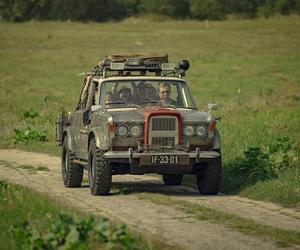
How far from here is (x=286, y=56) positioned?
174ft

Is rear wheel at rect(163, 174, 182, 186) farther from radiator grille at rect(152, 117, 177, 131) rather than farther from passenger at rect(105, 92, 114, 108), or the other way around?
radiator grille at rect(152, 117, 177, 131)

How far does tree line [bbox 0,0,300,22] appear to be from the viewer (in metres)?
92.9

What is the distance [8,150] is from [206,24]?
5774 cm

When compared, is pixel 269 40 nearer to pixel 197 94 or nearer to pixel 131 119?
pixel 197 94

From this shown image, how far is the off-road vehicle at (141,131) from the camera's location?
1523 cm

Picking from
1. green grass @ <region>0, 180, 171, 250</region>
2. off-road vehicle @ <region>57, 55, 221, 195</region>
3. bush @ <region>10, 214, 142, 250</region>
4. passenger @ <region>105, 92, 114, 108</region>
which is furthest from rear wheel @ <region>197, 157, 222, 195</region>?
bush @ <region>10, 214, 142, 250</region>

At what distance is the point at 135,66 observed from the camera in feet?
56.7

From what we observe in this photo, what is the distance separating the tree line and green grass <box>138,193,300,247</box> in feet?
255

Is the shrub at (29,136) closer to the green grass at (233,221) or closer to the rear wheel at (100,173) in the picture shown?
the rear wheel at (100,173)

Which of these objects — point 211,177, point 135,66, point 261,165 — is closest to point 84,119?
point 135,66

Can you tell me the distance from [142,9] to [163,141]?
8833cm

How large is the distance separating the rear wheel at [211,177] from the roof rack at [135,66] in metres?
2.25

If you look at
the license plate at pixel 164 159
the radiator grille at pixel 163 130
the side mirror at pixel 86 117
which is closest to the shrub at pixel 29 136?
the side mirror at pixel 86 117

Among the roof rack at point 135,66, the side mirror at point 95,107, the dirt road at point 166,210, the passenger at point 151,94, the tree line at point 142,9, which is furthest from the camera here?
the tree line at point 142,9
